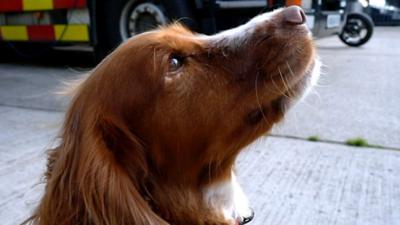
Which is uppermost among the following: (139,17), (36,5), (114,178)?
(36,5)

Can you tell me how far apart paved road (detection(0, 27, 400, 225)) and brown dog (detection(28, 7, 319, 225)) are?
1.28 feet

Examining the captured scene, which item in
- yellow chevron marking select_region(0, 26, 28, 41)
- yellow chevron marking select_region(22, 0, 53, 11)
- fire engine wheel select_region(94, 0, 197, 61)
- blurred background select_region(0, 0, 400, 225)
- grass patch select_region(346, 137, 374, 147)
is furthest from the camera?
yellow chevron marking select_region(0, 26, 28, 41)

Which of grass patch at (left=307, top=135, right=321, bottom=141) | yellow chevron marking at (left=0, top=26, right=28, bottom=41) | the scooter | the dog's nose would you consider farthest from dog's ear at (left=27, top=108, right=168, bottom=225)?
the scooter

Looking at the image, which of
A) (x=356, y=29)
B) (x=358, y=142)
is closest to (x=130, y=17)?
(x=358, y=142)

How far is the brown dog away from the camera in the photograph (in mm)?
1938

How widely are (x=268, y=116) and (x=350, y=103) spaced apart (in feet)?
11.9

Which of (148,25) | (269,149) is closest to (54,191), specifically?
(269,149)

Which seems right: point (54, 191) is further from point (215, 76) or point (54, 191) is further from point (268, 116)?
point (268, 116)

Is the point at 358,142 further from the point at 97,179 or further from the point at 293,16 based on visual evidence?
the point at 97,179

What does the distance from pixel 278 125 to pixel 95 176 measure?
89 cm

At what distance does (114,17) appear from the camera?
675 centimetres

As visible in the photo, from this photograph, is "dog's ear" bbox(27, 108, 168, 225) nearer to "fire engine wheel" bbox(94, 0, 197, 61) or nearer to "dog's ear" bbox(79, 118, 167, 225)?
"dog's ear" bbox(79, 118, 167, 225)

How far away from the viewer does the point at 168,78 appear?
197 cm

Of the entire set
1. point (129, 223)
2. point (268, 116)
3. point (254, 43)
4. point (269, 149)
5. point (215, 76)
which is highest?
point (254, 43)
